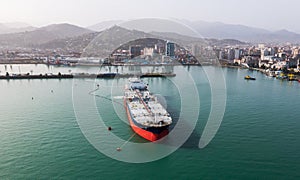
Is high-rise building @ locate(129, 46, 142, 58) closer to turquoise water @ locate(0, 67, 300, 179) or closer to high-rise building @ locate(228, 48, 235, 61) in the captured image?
high-rise building @ locate(228, 48, 235, 61)

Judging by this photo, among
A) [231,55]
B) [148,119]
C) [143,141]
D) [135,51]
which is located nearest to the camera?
[143,141]

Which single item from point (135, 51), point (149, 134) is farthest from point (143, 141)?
point (135, 51)

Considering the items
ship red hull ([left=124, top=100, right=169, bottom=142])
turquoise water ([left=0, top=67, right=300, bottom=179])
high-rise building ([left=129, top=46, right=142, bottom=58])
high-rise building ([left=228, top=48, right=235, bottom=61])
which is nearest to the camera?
turquoise water ([left=0, top=67, right=300, bottom=179])

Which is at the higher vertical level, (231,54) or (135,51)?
(135,51)

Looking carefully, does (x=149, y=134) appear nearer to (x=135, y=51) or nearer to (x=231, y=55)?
(x=135, y=51)

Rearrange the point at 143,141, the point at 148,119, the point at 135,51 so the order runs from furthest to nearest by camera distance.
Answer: the point at 135,51 < the point at 148,119 < the point at 143,141

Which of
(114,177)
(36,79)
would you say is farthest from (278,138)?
(36,79)

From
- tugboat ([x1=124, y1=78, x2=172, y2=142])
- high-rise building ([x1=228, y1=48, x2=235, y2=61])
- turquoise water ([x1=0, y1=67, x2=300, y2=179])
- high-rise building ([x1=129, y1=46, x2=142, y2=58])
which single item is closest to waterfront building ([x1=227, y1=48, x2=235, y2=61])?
high-rise building ([x1=228, y1=48, x2=235, y2=61])

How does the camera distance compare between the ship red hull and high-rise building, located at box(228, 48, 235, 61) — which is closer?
the ship red hull

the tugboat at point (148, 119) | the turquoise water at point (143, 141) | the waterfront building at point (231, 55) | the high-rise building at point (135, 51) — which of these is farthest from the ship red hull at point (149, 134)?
the waterfront building at point (231, 55)

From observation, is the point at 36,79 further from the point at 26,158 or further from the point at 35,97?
the point at 26,158
